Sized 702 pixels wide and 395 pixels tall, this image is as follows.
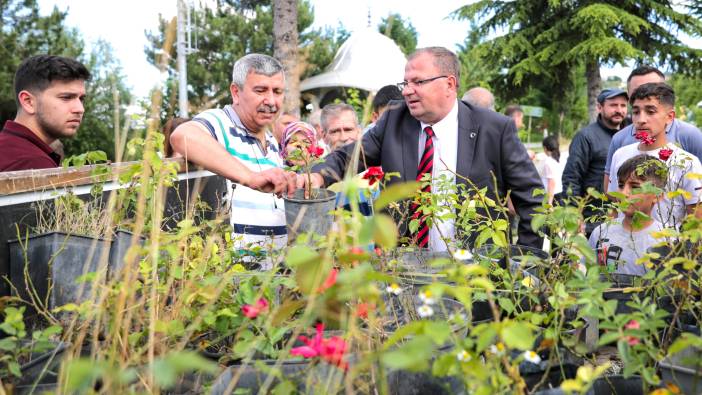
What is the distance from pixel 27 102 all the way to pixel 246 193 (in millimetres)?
1024

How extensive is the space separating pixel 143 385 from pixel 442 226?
Answer: 1537mm

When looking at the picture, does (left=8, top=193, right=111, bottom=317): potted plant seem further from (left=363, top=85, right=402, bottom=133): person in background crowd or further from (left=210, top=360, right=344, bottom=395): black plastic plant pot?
(left=363, top=85, right=402, bottom=133): person in background crowd

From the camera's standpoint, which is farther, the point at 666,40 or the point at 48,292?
the point at 666,40

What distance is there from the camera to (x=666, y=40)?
19578mm

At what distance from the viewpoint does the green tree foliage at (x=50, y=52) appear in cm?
1260

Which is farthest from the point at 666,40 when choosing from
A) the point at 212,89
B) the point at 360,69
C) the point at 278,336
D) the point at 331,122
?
the point at 278,336

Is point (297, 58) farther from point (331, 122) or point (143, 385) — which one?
point (143, 385)

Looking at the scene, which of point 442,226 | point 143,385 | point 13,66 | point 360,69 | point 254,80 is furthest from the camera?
point 360,69

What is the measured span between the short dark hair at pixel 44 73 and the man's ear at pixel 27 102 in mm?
22

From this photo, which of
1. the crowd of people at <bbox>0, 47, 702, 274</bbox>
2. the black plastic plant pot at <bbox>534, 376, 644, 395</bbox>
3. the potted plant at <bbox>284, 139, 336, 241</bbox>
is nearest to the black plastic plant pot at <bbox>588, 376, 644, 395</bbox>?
the black plastic plant pot at <bbox>534, 376, 644, 395</bbox>

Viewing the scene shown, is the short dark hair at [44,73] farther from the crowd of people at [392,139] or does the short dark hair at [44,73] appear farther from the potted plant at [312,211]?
the potted plant at [312,211]

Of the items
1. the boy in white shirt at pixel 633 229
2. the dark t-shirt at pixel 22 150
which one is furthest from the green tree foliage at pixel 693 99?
the dark t-shirt at pixel 22 150

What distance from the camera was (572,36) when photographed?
62.7 feet

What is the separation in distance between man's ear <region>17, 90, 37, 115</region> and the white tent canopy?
20254 mm
